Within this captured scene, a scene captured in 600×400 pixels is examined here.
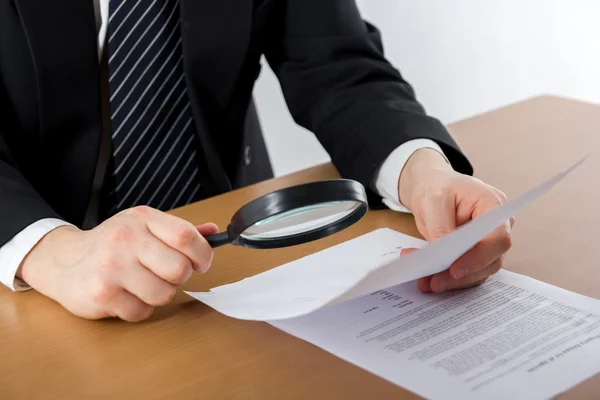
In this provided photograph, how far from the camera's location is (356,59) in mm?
1365

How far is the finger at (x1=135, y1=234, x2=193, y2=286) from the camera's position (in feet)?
2.74

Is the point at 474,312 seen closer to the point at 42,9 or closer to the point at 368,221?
the point at 368,221

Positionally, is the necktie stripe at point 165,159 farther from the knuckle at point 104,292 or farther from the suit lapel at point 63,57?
the knuckle at point 104,292

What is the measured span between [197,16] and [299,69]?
21 cm

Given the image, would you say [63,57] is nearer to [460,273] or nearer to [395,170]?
[395,170]

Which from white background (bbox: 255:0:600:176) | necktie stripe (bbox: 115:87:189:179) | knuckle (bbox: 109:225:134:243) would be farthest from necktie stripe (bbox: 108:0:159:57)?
white background (bbox: 255:0:600:176)

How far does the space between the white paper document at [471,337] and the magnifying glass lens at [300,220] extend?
0.09 meters

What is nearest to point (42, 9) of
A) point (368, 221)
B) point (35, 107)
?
point (35, 107)

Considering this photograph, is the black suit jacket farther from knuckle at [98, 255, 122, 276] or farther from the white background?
the white background

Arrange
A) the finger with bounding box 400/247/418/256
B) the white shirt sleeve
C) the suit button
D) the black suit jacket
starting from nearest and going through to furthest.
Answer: the finger with bounding box 400/247/418/256, the white shirt sleeve, the black suit jacket, the suit button

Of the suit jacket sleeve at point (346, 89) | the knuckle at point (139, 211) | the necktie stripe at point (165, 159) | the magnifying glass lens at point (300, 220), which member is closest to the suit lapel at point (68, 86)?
the necktie stripe at point (165, 159)

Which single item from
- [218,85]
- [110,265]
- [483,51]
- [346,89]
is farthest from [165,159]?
[483,51]

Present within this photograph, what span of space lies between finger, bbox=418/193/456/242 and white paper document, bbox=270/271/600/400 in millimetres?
86

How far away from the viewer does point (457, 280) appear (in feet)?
2.84
